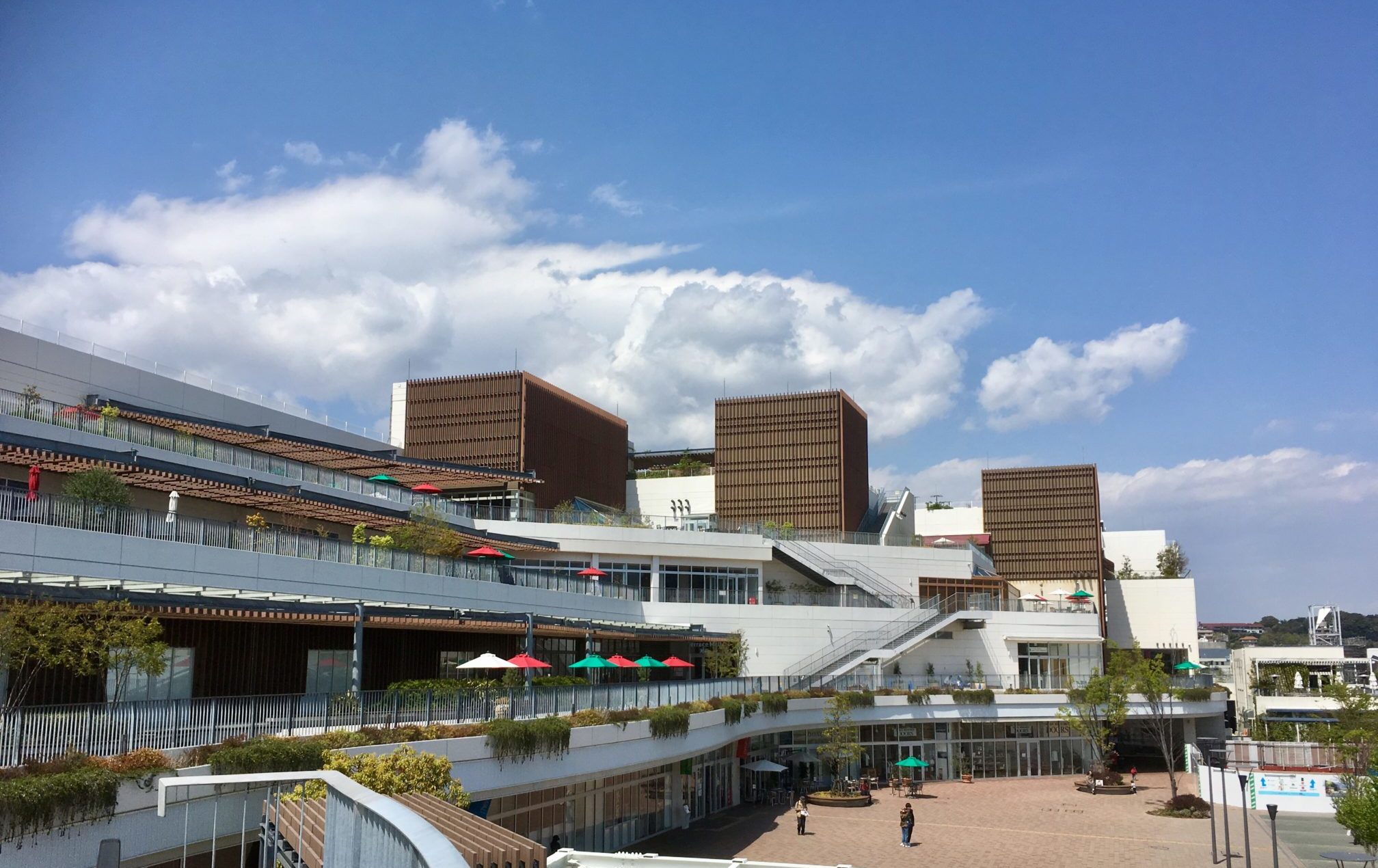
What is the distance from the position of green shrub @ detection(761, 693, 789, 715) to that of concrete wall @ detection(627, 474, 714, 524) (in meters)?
25.3

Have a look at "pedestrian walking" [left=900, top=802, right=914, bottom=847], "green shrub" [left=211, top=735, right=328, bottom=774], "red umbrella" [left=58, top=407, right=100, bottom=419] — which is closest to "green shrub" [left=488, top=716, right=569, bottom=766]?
"green shrub" [left=211, top=735, right=328, bottom=774]

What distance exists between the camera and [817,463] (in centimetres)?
6638

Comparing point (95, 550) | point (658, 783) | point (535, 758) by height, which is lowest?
point (658, 783)

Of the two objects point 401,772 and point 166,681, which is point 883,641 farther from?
point 401,772

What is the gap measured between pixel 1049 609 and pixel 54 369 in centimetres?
4966

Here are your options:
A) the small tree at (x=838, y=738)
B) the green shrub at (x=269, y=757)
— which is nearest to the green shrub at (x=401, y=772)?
the green shrub at (x=269, y=757)

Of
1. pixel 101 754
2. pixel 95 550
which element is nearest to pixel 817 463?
pixel 95 550

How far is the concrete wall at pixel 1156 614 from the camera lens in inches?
3034

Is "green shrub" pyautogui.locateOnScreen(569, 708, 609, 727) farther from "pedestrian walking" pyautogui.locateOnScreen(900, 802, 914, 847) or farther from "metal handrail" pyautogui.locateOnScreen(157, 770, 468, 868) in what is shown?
"metal handrail" pyautogui.locateOnScreen(157, 770, 468, 868)

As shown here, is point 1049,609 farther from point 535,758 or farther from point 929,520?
point 535,758

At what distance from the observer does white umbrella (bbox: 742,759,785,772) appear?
1807 inches

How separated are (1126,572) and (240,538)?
74.2 metres

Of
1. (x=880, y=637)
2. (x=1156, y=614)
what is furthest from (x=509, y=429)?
(x=1156, y=614)

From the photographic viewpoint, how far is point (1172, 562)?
87.6 meters
